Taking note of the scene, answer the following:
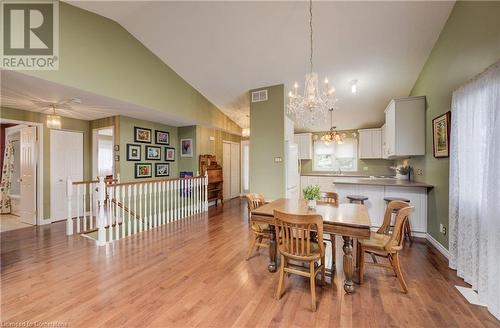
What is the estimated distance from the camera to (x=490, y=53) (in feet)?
6.95

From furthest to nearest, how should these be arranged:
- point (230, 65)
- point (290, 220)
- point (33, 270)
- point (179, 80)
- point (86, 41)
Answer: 1. point (179, 80)
2. point (230, 65)
3. point (86, 41)
4. point (33, 270)
5. point (290, 220)

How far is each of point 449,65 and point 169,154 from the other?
661 centimetres

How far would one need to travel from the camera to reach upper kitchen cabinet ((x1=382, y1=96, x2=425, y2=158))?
12.8 feet

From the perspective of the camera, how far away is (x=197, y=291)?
2.23 meters

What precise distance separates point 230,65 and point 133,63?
1.98 m

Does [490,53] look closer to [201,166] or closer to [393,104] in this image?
[393,104]

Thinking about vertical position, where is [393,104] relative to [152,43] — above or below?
below

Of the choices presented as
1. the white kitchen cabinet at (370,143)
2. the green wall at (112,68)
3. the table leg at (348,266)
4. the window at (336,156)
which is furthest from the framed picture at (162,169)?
the white kitchen cabinet at (370,143)

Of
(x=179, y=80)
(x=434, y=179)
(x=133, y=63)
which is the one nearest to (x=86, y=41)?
(x=133, y=63)

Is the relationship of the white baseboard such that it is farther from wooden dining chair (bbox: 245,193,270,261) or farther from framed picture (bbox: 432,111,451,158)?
wooden dining chair (bbox: 245,193,270,261)

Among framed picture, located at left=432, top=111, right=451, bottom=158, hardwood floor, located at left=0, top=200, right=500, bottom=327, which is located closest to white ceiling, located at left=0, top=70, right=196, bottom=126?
hardwood floor, located at left=0, top=200, right=500, bottom=327

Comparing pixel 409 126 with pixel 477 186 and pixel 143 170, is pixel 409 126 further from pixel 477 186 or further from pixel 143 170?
pixel 143 170

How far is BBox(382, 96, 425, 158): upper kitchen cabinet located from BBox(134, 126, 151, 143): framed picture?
601cm

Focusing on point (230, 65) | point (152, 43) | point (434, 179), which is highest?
point (152, 43)
